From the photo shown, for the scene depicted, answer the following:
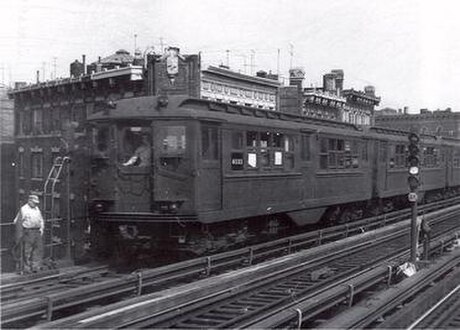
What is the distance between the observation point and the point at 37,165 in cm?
Result: 3497

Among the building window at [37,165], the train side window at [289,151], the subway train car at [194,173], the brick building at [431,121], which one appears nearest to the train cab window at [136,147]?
the subway train car at [194,173]

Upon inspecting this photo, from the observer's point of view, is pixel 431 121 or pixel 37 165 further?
pixel 431 121

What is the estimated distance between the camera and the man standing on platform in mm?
10734

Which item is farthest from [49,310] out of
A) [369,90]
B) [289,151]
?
[369,90]

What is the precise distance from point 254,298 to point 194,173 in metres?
2.78

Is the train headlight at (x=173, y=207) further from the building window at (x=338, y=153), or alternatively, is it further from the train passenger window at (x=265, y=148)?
the building window at (x=338, y=153)

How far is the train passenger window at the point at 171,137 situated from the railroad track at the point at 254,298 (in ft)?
8.35

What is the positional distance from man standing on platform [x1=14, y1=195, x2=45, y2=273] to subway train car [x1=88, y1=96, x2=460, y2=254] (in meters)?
1.18

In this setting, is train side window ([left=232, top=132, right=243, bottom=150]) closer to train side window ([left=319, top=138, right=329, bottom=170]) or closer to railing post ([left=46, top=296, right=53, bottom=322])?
train side window ([left=319, top=138, right=329, bottom=170])

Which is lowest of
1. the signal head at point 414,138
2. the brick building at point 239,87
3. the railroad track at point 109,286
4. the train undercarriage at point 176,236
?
the railroad track at point 109,286

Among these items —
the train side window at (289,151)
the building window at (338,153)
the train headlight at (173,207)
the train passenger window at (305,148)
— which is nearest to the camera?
the train headlight at (173,207)

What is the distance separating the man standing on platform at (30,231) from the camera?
10734 millimetres

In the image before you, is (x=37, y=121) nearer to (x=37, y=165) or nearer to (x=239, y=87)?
(x=37, y=165)

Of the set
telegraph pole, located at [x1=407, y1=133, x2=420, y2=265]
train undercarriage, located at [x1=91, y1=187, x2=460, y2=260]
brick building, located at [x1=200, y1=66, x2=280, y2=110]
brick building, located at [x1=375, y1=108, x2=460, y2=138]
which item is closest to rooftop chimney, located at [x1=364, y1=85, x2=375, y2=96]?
brick building, located at [x1=200, y1=66, x2=280, y2=110]
